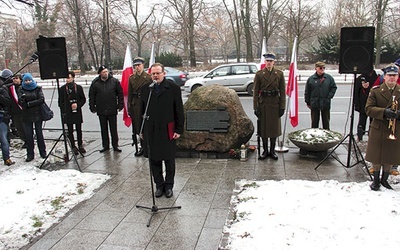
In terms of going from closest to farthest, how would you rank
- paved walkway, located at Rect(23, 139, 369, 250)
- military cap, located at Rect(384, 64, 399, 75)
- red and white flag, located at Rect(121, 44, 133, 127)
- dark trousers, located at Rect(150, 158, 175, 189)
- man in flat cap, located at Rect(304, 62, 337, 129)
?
paved walkway, located at Rect(23, 139, 369, 250) → military cap, located at Rect(384, 64, 399, 75) → dark trousers, located at Rect(150, 158, 175, 189) → man in flat cap, located at Rect(304, 62, 337, 129) → red and white flag, located at Rect(121, 44, 133, 127)

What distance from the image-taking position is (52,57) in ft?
23.1

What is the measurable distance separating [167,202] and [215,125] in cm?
252

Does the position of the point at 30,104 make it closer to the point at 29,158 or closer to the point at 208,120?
the point at 29,158

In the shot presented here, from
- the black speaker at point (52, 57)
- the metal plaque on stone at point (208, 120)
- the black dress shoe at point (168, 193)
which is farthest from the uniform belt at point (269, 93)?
the black speaker at point (52, 57)

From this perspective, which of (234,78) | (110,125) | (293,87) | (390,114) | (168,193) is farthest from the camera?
(234,78)

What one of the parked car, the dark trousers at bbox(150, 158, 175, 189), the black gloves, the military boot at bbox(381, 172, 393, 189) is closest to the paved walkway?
the dark trousers at bbox(150, 158, 175, 189)

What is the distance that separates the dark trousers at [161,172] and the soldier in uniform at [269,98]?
2395 millimetres

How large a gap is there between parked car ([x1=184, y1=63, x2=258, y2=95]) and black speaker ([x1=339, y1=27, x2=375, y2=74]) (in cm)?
1074

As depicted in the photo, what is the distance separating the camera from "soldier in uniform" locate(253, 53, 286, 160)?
703 centimetres

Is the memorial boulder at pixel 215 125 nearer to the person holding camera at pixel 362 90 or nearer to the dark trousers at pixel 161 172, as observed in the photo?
the dark trousers at pixel 161 172

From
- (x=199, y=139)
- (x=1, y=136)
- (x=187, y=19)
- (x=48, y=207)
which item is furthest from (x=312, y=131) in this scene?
(x=187, y=19)

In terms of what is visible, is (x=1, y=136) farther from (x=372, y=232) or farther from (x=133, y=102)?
(x=372, y=232)

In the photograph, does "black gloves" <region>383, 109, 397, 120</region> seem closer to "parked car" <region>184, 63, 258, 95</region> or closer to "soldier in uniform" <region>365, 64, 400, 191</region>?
"soldier in uniform" <region>365, 64, 400, 191</region>

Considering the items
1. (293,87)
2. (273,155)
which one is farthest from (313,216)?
(293,87)
